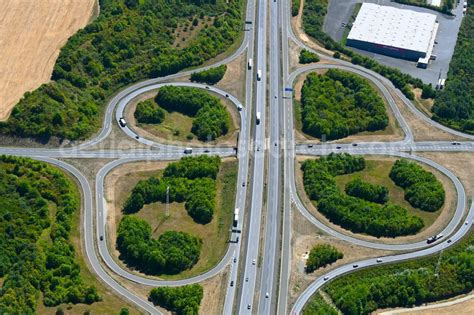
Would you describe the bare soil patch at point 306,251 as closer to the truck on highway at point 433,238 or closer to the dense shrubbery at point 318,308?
the dense shrubbery at point 318,308

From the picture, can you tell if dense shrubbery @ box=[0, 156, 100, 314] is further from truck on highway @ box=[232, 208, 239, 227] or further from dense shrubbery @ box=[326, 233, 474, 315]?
dense shrubbery @ box=[326, 233, 474, 315]

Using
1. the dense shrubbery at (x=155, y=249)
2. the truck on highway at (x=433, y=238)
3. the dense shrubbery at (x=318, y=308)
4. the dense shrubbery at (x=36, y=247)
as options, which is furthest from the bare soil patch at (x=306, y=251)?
the dense shrubbery at (x=36, y=247)

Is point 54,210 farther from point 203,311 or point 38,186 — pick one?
point 203,311

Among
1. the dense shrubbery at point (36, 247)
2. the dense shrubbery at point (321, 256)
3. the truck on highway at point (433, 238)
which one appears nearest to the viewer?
the dense shrubbery at point (36, 247)

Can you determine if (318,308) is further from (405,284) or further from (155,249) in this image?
(155,249)

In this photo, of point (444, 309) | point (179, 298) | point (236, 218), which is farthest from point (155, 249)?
point (444, 309)

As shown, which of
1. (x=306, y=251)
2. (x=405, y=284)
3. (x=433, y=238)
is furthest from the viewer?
(x=433, y=238)

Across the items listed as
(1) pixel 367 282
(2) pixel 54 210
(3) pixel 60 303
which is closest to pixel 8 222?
(2) pixel 54 210

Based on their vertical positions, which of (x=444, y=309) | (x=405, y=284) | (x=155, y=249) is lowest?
(x=444, y=309)
